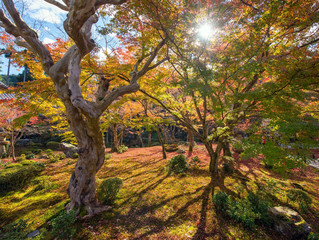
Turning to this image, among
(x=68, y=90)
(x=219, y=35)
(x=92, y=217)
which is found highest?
(x=219, y=35)

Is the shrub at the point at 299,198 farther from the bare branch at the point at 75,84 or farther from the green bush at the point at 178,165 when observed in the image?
the bare branch at the point at 75,84

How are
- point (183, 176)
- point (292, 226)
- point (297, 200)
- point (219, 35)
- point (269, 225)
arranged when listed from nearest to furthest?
point (292, 226) < point (269, 225) < point (297, 200) < point (219, 35) < point (183, 176)

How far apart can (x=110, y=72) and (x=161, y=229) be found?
581cm

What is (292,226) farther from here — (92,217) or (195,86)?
(92,217)

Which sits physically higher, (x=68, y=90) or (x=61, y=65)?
(x=61, y=65)

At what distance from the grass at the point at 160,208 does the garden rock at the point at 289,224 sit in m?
0.36

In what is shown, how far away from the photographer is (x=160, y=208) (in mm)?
4781

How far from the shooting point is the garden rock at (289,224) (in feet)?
11.7

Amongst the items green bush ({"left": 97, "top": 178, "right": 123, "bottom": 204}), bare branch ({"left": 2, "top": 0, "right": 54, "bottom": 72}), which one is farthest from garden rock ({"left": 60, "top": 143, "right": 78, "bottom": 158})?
bare branch ({"left": 2, "top": 0, "right": 54, "bottom": 72})

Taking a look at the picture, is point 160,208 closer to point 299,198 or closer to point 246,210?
point 246,210

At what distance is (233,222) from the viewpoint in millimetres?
4074

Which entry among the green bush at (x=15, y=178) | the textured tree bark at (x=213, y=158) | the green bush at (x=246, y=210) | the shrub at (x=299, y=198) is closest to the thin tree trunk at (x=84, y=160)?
the green bush at (x=246, y=210)

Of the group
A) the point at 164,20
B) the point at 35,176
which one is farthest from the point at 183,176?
the point at 35,176

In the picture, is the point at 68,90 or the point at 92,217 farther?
the point at 92,217
